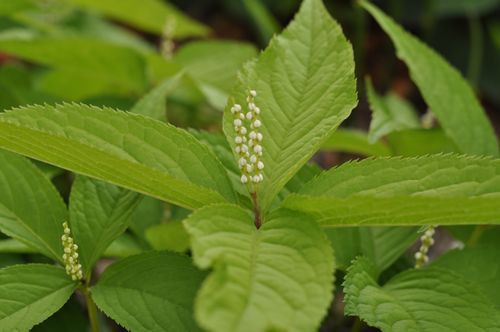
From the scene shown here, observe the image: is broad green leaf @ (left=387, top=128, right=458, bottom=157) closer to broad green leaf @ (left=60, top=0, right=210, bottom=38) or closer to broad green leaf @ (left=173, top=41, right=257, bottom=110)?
broad green leaf @ (left=173, top=41, right=257, bottom=110)

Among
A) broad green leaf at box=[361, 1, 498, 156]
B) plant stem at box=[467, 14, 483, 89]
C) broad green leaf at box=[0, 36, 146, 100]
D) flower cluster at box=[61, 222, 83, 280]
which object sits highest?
plant stem at box=[467, 14, 483, 89]

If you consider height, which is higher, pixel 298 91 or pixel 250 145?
pixel 298 91

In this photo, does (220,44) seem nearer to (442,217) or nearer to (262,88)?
(262,88)

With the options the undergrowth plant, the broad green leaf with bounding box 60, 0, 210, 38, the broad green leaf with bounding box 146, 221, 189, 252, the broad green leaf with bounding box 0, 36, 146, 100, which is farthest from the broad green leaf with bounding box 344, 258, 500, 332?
the broad green leaf with bounding box 60, 0, 210, 38

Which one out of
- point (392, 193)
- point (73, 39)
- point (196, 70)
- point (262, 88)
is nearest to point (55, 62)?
point (73, 39)

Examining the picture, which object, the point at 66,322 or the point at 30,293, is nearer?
the point at 30,293

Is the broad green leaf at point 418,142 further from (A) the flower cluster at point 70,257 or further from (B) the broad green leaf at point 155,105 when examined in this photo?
(A) the flower cluster at point 70,257

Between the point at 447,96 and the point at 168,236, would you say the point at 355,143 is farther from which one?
the point at 168,236

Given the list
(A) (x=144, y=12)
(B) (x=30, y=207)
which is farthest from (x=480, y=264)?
(A) (x=144, y=12)
